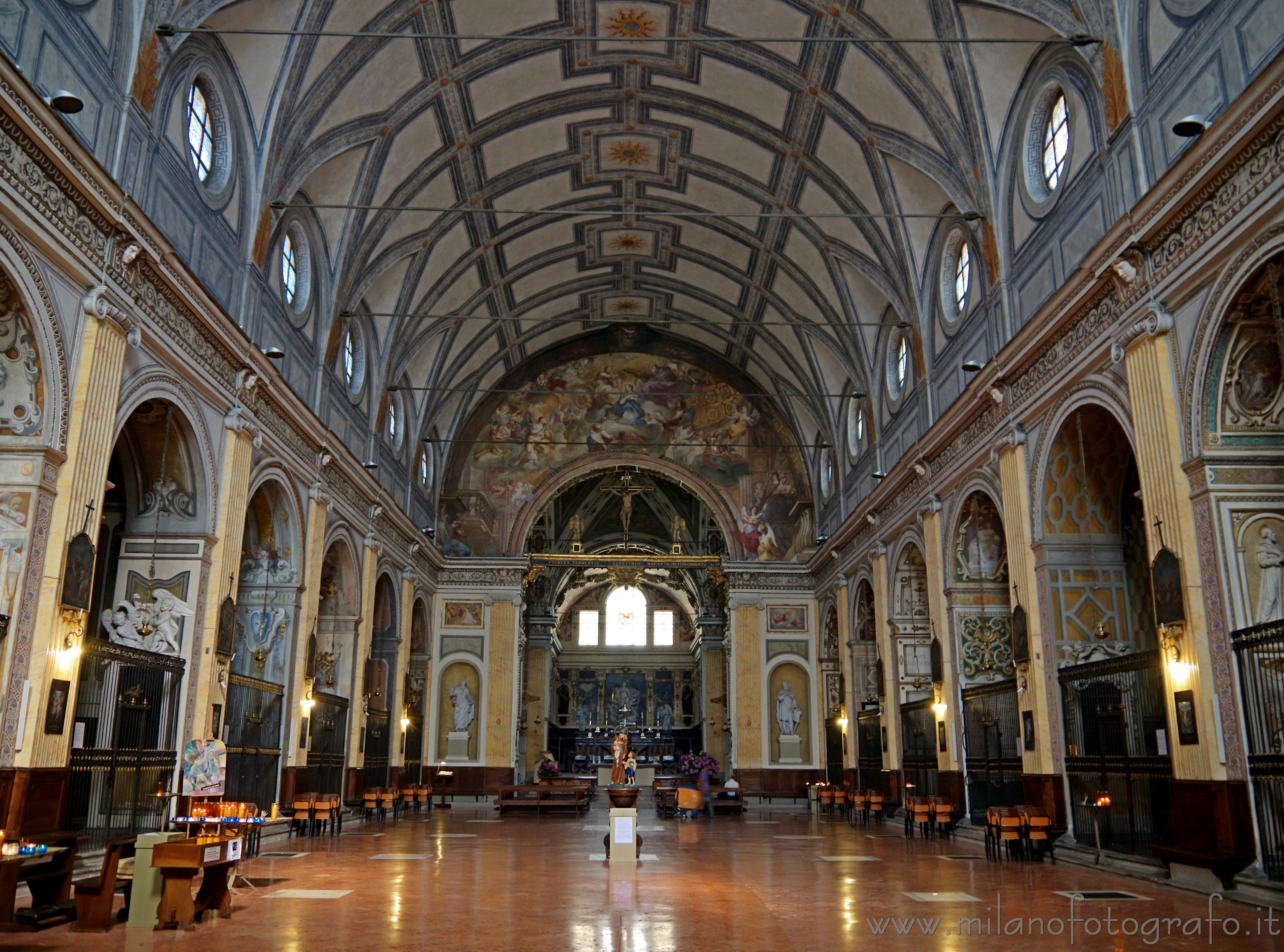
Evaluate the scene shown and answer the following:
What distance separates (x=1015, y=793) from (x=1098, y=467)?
600 cm

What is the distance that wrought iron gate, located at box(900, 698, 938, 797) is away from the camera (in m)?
21.2

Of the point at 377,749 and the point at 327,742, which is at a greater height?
the point at 327,742

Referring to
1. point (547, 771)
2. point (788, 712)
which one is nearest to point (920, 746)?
point (788, 712)

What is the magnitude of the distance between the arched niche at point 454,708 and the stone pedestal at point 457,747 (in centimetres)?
2

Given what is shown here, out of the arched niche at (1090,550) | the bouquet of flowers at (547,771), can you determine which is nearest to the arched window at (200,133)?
the arched niche at (1090,550)

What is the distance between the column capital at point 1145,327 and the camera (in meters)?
12.3

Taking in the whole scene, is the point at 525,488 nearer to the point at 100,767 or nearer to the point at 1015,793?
the point at 1015,793

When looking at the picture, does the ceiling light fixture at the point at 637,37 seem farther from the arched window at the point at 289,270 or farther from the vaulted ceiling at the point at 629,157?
the arched window at the point at 289,270

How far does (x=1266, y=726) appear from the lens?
1047 centimetres

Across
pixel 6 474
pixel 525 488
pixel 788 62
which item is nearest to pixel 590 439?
pixel 525 488

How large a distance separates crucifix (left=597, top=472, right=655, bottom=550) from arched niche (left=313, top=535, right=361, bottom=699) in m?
12.4

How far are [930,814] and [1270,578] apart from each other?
870cm

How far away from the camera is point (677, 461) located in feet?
109

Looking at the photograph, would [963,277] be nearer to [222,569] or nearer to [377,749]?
[222,569]
